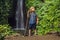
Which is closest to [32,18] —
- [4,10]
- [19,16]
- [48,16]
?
[48,16]

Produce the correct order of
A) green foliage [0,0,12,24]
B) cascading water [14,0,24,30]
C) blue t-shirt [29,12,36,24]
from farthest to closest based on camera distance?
cascading water [14,0,24,30] < green foliage [0,0,12,24] < blue t-shirt [29,12,36,24]

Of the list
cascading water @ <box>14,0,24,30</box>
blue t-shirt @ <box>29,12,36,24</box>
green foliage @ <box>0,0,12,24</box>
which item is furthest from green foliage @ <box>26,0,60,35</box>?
cascading water @ <box>14,0,24,30</box>

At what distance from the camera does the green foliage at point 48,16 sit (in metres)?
15.9

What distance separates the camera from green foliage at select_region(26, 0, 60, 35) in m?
15.9

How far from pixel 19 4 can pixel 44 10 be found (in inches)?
153

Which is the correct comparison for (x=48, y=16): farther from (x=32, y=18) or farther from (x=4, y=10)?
(x=4, y=10)

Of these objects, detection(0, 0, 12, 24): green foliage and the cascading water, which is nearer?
detection(0, 0, 12, 24): green foliage

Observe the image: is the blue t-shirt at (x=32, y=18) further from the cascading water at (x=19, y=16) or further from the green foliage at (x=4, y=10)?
the cascading water at (x=19, y=16)

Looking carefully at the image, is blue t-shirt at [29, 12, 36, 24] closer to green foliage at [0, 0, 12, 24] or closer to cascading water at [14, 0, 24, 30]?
green foliage at [0, 0, 12, 24]

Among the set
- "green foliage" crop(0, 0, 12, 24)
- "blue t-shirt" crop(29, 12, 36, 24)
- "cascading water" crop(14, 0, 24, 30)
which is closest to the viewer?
"blue t-shirt" crop(29, 12, 36, 24)

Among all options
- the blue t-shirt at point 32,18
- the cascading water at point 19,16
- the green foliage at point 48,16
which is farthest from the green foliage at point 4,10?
the blue t-shirt at point 32,18

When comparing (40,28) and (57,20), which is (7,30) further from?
(57,20)

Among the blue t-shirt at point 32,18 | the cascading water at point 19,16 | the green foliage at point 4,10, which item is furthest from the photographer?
the cascading water at point 19,16

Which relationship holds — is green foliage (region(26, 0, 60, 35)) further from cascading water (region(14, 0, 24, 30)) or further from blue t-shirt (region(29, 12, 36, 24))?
cascading water (region(14, 0, 24, 30))
